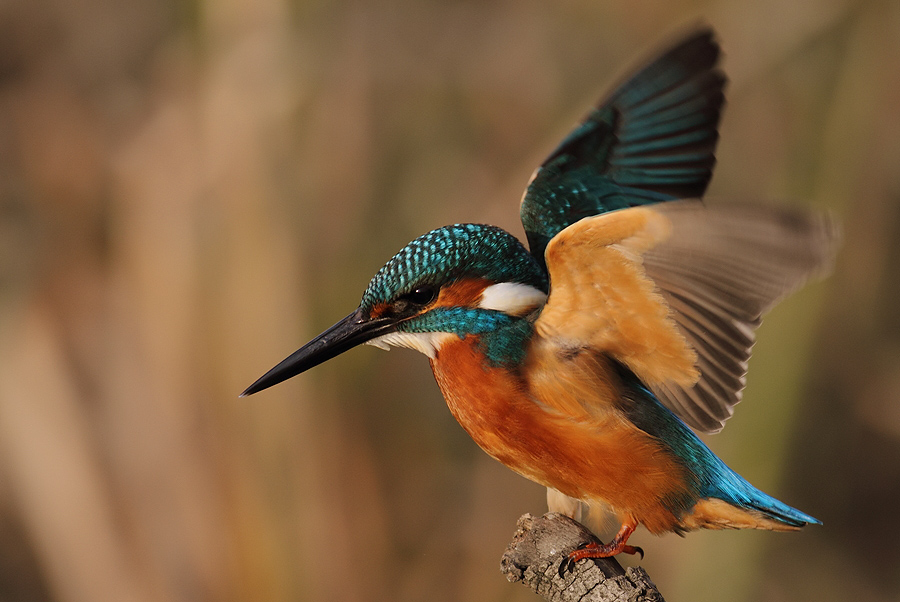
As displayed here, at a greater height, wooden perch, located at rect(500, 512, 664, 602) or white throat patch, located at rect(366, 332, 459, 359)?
white throat patch, located at rect(366, 332, 459, 359)

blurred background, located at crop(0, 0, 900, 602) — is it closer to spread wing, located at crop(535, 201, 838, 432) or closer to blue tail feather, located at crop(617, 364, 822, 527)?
blue tail feather, located at crop(617, 364, 822, 527)

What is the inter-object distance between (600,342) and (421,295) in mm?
328

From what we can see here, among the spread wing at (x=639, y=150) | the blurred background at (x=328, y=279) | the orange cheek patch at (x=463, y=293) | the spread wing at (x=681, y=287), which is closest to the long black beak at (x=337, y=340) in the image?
the orange cheek patch at (x=463, y=293)

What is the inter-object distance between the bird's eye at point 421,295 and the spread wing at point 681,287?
20cm

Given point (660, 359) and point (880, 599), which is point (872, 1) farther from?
point (880, 599)

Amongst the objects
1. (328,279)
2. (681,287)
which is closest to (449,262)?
(681,287)

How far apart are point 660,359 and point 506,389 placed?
27 centimetres

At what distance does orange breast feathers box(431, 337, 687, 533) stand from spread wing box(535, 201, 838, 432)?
0.07 m

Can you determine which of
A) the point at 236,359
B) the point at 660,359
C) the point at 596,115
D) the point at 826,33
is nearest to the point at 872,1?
the point at 826,33

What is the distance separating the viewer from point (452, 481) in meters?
3.23

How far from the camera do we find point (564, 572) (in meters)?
1.52

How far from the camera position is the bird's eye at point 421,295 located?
5.39 ft

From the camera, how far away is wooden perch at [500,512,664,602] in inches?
56.2

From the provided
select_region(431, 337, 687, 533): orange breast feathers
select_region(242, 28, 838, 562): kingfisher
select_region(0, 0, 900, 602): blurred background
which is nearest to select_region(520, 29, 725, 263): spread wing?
select_region(242, 28, 838, 562): kingfisher
